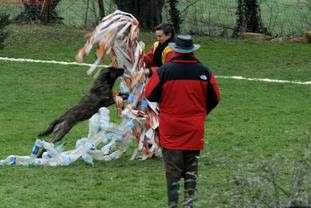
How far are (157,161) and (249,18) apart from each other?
13.8 meters

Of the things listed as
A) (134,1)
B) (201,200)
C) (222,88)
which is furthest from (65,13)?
(201,200)

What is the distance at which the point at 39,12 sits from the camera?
24.0 meters

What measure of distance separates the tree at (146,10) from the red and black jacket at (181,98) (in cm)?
1492

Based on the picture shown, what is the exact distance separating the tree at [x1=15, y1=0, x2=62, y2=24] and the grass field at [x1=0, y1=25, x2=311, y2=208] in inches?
50.1

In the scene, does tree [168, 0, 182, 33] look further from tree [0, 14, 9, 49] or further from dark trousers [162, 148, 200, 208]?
dark trousers [162, 148, 200, 208]

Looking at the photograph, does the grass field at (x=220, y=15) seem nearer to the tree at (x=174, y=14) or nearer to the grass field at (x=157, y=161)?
the tree at (x=174, y=14)

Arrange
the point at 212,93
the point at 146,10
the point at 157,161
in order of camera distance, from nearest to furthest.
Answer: the point at 212,93, the point at 157,161, the point at 146,10

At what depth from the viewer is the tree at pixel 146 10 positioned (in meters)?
22.2

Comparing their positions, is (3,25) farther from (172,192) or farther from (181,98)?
(172,192)

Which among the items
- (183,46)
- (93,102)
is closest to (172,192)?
(183,46)

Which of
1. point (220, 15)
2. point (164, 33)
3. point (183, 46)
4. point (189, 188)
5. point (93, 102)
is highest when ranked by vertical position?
point (183, 46)

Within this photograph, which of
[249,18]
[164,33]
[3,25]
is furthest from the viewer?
[249,18]

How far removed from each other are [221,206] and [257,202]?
0.33 metres

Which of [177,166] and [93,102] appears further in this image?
[93,102]
